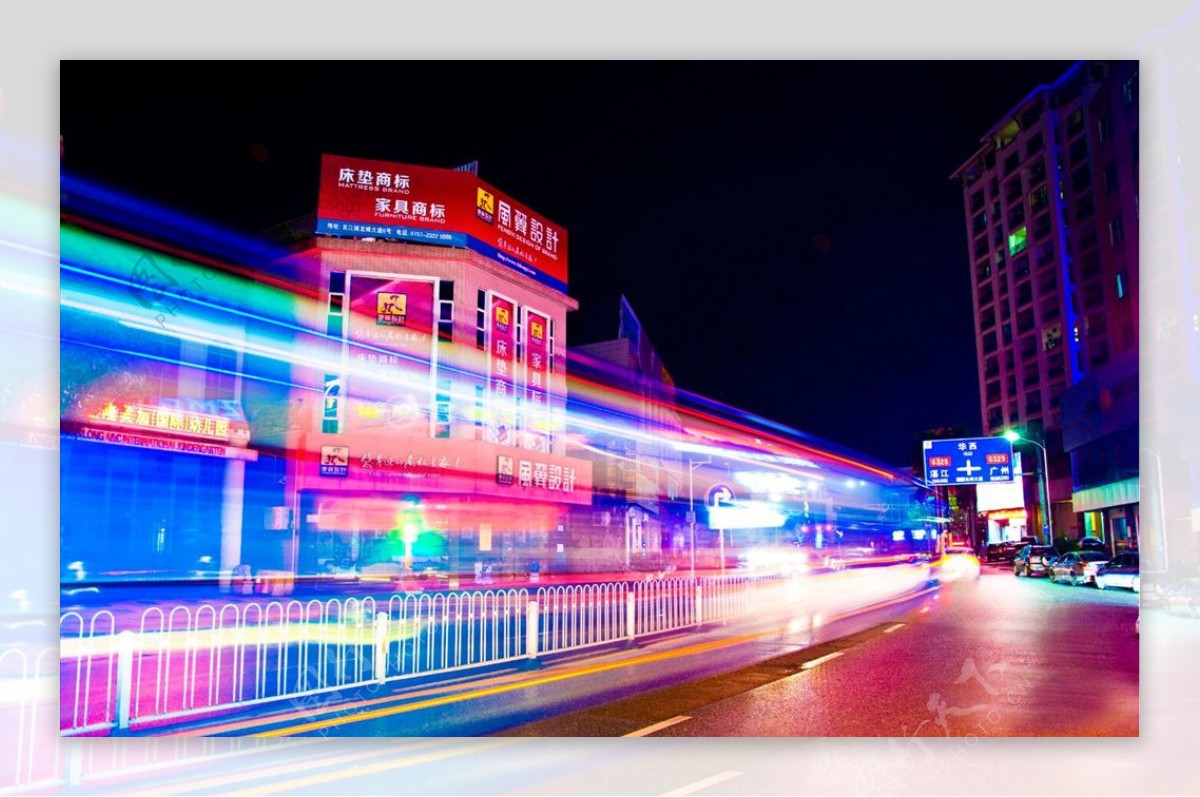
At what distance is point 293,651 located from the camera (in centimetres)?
880

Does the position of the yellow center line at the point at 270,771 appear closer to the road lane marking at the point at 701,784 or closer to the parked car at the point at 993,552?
the road lane marking at the point at 701,784

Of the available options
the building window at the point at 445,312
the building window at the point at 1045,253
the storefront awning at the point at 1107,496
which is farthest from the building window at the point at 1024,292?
the building window at the point at 445,312

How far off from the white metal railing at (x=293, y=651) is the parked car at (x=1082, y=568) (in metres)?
9.92

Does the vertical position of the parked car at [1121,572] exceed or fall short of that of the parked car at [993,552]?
it falls short

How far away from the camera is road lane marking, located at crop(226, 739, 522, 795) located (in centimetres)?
480

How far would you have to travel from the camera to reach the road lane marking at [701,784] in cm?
473

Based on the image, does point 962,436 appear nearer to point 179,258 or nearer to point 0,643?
point 179,258

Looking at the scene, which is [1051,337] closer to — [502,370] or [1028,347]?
[1028,347]

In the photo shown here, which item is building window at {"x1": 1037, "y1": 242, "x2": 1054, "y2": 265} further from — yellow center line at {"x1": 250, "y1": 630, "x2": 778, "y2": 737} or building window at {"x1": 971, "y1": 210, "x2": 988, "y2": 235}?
yellow center line at {"x1": 250, "y1": 630, "x2": 778, "y2": 737}

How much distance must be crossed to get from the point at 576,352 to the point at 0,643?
1578 centimetres

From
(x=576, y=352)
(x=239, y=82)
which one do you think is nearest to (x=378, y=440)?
(x=576, y=352)

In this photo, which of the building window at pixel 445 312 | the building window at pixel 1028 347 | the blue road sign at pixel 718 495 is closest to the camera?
the building window at pixel 1028 347

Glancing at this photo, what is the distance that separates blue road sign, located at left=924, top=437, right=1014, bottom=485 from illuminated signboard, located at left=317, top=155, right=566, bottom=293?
4.28 m

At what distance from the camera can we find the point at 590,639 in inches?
361
